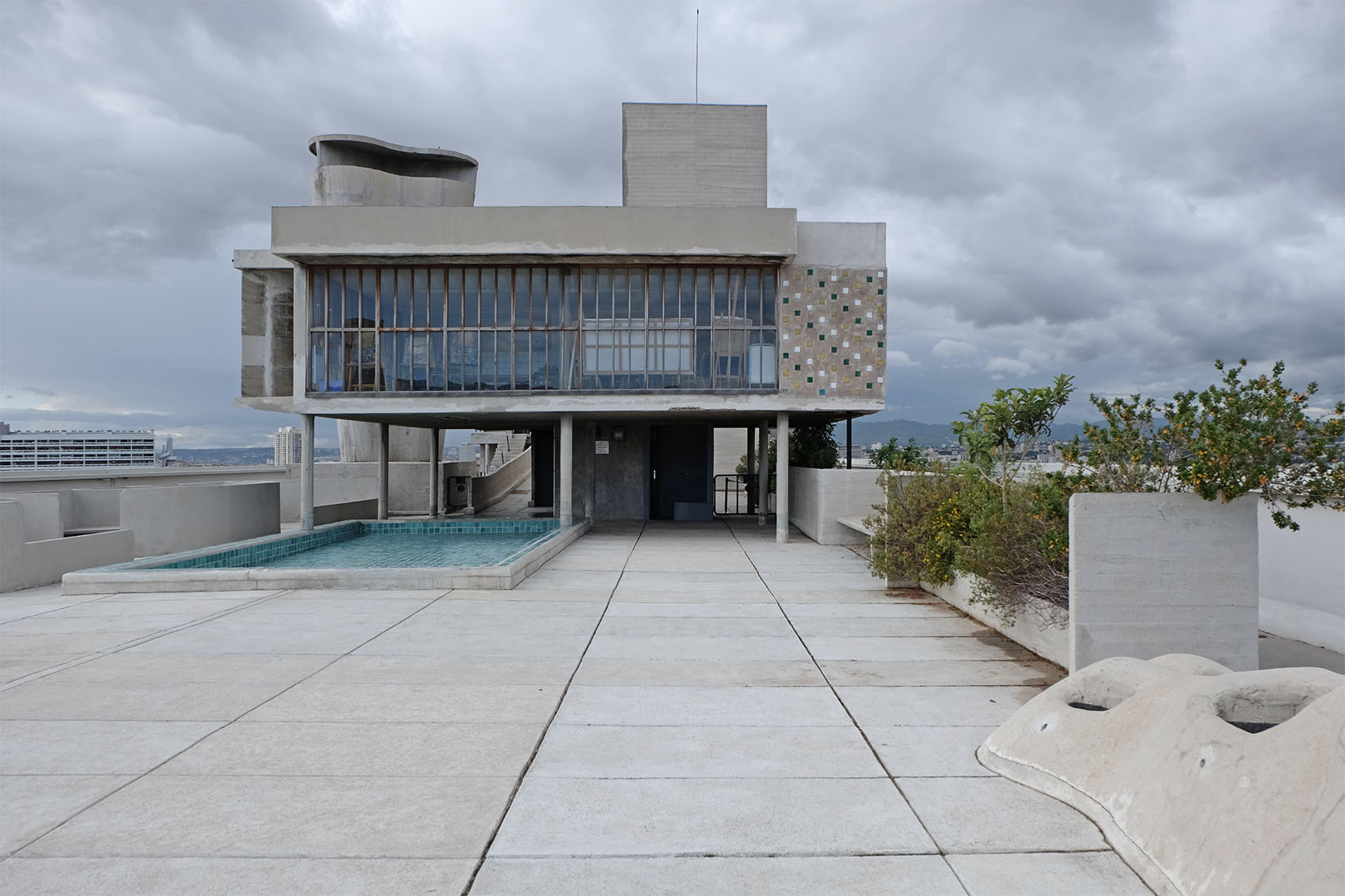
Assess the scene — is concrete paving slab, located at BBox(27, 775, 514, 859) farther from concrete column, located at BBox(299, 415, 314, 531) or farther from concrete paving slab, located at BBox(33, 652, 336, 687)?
concrete column, located at BBox(299, 415, 314, 531)

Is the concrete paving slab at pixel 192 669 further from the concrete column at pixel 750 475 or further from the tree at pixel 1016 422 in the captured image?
the concrete column at pixel 750 475

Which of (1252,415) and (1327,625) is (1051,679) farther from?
(1327,625)

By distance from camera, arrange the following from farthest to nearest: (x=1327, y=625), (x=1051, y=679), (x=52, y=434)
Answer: (x=52, y=434), (x=1327, y=625), (x=1051, y=679)

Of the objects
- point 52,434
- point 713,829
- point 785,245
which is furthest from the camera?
point 52,434

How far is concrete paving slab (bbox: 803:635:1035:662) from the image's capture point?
25.9 ft

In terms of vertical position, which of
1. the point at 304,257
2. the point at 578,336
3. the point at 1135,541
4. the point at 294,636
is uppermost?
the point at 304,257

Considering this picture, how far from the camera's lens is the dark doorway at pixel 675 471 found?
2397 centimetres

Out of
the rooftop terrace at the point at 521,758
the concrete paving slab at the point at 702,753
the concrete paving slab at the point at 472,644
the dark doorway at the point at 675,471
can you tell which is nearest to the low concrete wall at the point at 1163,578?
the rooftop terrace at the point at 521,758

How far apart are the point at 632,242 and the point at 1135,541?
43.1 ft

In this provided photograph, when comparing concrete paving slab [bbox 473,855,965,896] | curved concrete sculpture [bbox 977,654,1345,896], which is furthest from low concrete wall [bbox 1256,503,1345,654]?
concrete paving slab [bbox 473,855,965,896]

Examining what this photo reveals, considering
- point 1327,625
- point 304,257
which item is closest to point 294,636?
point 1327,625

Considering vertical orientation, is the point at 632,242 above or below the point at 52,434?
above

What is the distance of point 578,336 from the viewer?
60.6ft

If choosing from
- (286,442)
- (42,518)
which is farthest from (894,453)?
(286,442)
